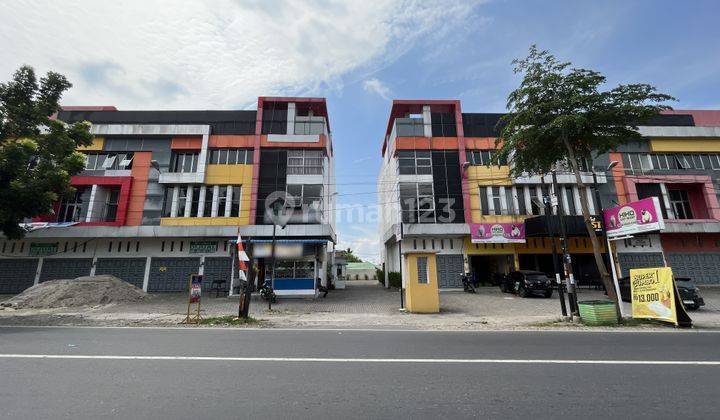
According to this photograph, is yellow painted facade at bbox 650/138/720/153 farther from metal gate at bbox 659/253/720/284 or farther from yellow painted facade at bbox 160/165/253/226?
yellow painted facade at bbox 160/165/253/226

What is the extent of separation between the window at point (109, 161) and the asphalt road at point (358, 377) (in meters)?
21.2

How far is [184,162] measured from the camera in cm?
2595

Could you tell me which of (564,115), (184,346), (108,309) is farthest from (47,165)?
(564,115)

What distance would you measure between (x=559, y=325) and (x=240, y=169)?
23225 millimetres

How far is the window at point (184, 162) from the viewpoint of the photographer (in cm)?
2580

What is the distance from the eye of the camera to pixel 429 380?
493 centimetres

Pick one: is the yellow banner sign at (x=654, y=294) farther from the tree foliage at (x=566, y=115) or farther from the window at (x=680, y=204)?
the window at (x=680, y=204)

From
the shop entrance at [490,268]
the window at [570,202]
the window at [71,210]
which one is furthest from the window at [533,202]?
the window at [71,210]

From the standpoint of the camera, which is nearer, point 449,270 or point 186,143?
point 449,270

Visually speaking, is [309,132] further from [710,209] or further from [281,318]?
[710,209]

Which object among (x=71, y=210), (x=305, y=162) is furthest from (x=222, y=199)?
(x=71, y=210)

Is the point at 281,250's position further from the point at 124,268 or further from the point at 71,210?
the point at 71,210

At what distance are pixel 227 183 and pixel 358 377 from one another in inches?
914

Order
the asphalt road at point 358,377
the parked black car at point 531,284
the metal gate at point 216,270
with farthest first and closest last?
the metal gate at point 216,270, the parked black car at point 531,284, the asphalt road at point 358,377
